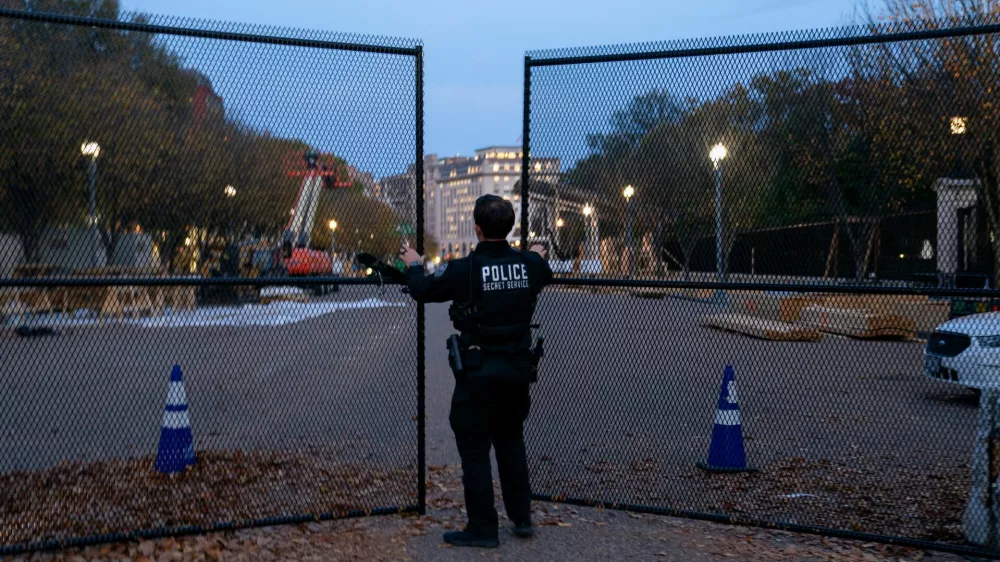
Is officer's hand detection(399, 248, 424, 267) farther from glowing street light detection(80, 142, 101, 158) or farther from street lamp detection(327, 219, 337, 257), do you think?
glowing street light detection(80, 142, 101, 158)

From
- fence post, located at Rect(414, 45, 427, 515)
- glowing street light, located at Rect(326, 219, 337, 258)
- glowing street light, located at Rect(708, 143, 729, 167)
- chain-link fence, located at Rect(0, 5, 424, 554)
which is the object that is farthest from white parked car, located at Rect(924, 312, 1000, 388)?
glowing street light, located at Rect(326, 219, 337, 258)

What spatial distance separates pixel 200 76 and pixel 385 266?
1506 mm

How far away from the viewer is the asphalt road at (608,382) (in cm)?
571

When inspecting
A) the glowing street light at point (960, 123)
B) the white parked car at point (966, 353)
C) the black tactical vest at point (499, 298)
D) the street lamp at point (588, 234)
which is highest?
the glowing street light at point (960, 123)

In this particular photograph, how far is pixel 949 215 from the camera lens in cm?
522

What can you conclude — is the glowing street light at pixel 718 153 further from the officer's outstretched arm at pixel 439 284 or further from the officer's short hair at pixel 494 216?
the officer's outstretched arm at pixel 439 284

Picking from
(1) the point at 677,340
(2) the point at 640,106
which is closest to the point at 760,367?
(1) the point at 677,340

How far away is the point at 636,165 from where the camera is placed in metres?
5.88

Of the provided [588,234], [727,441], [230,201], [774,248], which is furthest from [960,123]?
[230,201]

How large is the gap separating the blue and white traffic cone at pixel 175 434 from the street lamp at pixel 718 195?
367 centimetres

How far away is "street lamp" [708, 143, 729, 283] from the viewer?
564cm

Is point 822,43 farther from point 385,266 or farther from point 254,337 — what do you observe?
point 254,337

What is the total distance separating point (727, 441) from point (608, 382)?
3.76 ft

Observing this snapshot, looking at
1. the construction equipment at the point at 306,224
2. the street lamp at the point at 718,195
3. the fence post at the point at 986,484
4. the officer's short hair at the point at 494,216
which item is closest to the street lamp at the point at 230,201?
the construction equipment at the point at 306,224
